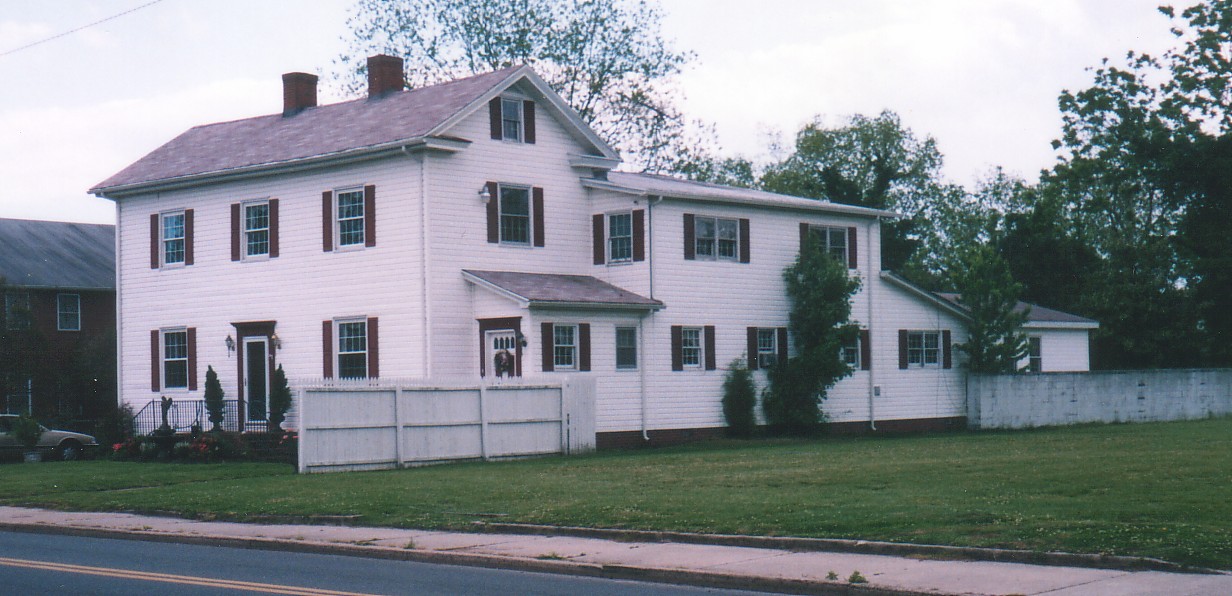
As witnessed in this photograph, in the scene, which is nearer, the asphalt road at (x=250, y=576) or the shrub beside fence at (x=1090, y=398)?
the asphalt road at (x=250, y=576)

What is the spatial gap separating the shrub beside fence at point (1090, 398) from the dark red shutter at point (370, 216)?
18150 mm

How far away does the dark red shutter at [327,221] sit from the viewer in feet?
114

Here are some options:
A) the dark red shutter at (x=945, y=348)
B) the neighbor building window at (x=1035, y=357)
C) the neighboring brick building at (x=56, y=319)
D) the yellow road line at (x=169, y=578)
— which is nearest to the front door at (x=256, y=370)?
the neighboring brick building at (x=56, y=319)

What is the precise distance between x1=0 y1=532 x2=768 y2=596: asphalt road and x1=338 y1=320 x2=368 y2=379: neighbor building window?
56.1 feet

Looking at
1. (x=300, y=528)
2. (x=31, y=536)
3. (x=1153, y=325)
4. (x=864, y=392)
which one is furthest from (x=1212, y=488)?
(x=1153, y=325)

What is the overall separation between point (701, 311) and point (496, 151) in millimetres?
6427

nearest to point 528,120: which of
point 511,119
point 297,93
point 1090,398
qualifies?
point 511,119

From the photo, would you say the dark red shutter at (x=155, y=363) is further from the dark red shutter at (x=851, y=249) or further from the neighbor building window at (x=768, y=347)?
the dark red shutter at (x=851, y=249)

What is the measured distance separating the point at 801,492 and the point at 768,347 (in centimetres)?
1854

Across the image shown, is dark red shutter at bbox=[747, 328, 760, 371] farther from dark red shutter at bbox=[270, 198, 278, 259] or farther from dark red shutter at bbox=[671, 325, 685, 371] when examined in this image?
dark red shutter at bbox=[270, 198, 278, 259]

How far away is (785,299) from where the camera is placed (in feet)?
126

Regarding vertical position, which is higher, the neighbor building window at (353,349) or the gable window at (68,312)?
the gable window at (68,312)

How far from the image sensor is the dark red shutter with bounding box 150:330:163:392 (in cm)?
3856

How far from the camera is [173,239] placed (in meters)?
38.4
